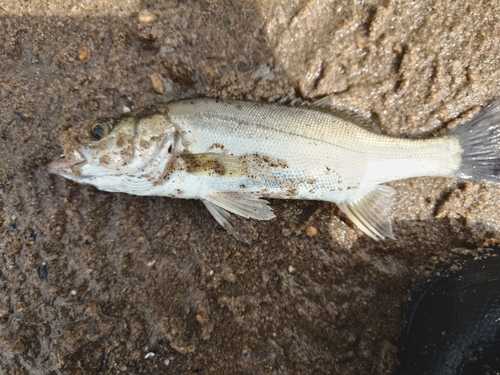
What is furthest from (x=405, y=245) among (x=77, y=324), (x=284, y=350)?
(x=77, y=324)

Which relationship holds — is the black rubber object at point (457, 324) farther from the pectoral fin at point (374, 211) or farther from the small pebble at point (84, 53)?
the small pebble at point (84, 53)

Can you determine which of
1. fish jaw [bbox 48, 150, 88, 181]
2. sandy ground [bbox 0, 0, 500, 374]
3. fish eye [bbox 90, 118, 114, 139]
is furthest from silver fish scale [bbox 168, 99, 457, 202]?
fish jaw [bbox 48, 150, 88, 181]

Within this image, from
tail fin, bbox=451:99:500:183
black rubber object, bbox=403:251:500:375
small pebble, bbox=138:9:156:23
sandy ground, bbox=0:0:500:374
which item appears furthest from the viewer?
small pebble, bbox=138:9:156:23

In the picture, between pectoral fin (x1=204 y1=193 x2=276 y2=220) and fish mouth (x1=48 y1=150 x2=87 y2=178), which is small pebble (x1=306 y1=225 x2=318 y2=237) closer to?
pectoral fin (x1=204 y1=193 x2=276 y2=220)

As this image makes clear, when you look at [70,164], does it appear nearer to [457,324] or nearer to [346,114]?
[346,114]

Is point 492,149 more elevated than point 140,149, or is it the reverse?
point 492,149


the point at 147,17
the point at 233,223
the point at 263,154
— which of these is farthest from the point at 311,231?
the point at 147,17

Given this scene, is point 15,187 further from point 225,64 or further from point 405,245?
point 405,245
